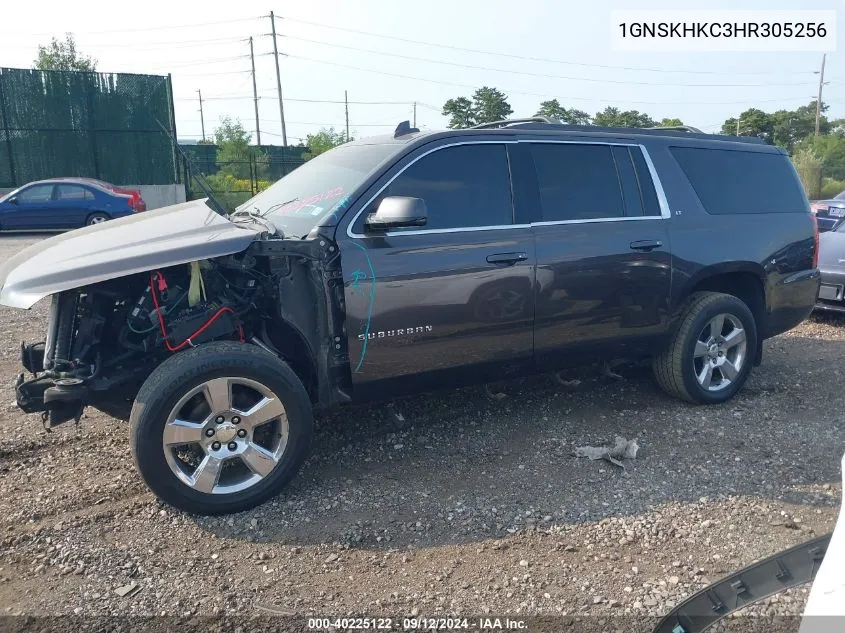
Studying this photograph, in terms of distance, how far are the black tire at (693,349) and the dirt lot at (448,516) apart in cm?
13

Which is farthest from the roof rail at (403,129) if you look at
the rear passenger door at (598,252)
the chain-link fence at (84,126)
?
the chain-link fence at (84,126)

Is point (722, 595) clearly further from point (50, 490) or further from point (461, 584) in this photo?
point (50, 490)

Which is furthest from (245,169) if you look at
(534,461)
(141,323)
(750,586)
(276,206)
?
(750,586)

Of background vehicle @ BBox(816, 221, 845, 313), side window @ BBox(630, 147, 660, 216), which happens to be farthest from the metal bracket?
background vehicle @ BBox(816, 221, 845, 313)

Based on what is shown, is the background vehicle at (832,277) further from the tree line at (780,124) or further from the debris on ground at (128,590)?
the tree line at (780,124)

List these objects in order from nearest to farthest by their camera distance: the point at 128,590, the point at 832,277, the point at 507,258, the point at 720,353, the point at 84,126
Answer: the point at 128,590 < the point at 507,258 < the point at 720,353 < the point at 832,277 < the point at 84,126

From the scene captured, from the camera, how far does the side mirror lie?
361cm

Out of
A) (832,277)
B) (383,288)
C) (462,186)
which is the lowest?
(832,277)

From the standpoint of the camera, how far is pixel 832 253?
296 inches

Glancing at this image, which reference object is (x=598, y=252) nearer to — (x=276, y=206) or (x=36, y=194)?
(x=276, y=206)

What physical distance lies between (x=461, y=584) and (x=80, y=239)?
9.02 feet

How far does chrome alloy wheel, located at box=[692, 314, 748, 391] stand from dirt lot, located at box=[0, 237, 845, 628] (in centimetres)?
24

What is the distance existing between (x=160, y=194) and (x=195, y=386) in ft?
69.5

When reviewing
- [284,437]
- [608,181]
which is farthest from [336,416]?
[608,181]
